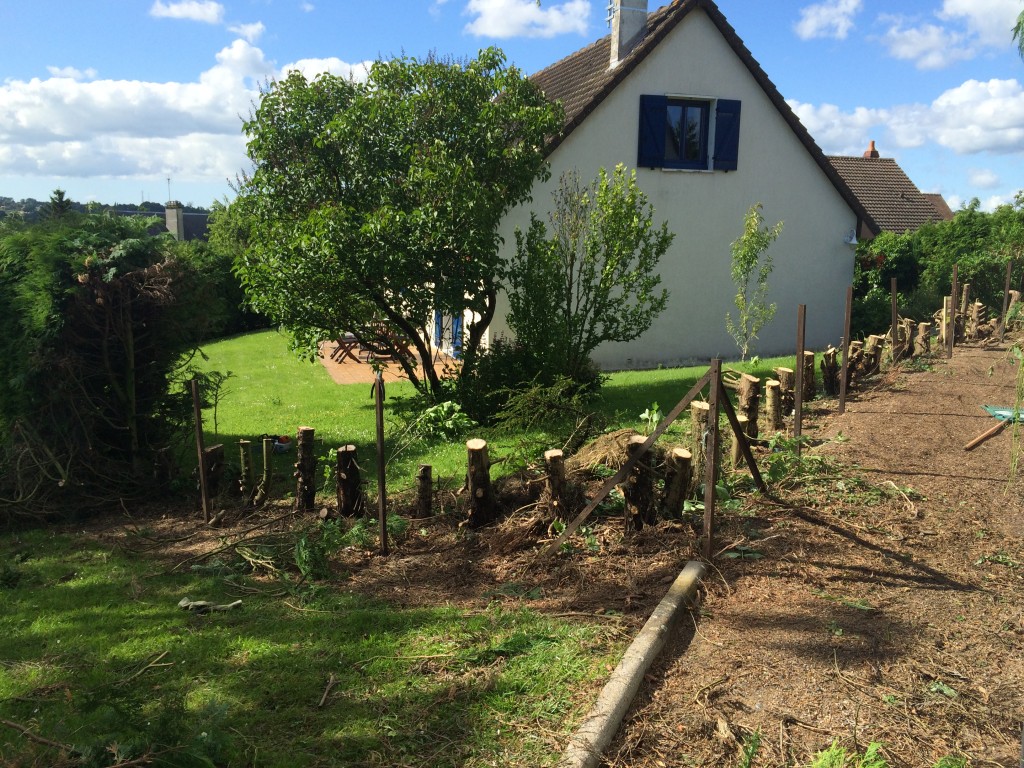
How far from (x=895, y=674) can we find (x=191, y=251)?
24.9 feet

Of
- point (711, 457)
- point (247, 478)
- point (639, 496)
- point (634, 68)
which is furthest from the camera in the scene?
point (634, 68)

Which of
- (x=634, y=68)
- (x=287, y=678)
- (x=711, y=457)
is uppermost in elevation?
(x=634, y=68)

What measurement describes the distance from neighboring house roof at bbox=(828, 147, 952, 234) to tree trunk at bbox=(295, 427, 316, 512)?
23.8 meters

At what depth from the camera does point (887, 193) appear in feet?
92.8

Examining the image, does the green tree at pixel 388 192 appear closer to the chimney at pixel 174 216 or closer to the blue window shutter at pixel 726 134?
the blue window shutter at pixel 726 134

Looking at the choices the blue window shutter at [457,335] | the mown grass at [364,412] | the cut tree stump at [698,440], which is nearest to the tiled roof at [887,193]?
the mown grass at [364,412]

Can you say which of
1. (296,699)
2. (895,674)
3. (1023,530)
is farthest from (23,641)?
(1023,530)

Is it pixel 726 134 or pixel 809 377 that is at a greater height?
pixel 726 134

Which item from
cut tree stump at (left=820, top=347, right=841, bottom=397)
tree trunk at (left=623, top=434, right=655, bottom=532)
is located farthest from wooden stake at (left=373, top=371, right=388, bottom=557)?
cut tree stump at (left=820, top=347, right=841, bottom=397)

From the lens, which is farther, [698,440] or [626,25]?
[626,25]

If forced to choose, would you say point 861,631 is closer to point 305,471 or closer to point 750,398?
point 750,398

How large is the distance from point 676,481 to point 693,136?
41.8ft

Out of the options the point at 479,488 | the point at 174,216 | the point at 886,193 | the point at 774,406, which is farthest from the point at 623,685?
the point at 174,216

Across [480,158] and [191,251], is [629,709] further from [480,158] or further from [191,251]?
[480,158]
